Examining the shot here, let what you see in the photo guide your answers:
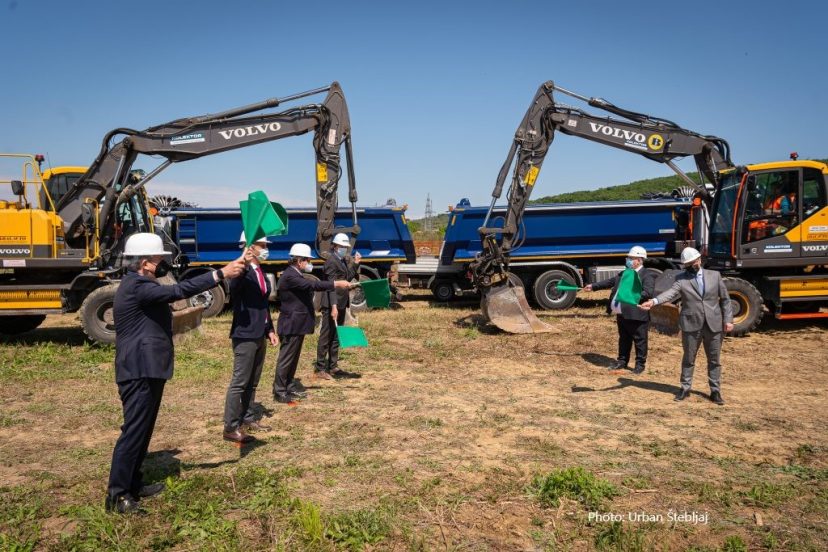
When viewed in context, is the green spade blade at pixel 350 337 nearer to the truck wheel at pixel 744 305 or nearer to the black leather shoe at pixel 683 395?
the black leather shoe at pixel 683 395

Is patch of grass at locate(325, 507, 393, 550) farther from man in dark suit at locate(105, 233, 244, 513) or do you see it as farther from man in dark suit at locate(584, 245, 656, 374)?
man in dark suit at locate(584, 245, 656, 374)

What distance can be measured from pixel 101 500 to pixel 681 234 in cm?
1281

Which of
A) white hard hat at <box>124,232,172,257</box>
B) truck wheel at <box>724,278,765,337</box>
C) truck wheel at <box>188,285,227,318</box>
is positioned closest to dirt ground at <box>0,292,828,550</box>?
truck wheel at <box>724,278,765,337</box>

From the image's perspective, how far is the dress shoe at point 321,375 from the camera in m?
7.38

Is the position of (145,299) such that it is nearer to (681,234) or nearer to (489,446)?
(489,446)

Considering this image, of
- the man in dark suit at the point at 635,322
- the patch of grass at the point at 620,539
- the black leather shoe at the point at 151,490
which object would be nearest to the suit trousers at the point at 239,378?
the black leather shoe at the point at 151,490

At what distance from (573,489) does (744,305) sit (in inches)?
301

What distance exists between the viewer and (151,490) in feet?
13.3

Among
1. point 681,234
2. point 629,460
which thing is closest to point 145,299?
point 629,460

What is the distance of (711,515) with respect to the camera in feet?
12.3

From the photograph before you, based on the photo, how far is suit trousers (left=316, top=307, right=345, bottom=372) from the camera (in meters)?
7.36

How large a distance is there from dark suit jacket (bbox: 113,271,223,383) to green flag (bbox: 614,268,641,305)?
17.3 ft

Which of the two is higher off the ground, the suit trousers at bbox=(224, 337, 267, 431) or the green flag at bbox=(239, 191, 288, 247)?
the green flag at bbox=(239, 191, 288, 247)

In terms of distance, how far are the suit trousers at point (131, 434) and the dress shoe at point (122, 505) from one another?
0.09ft
